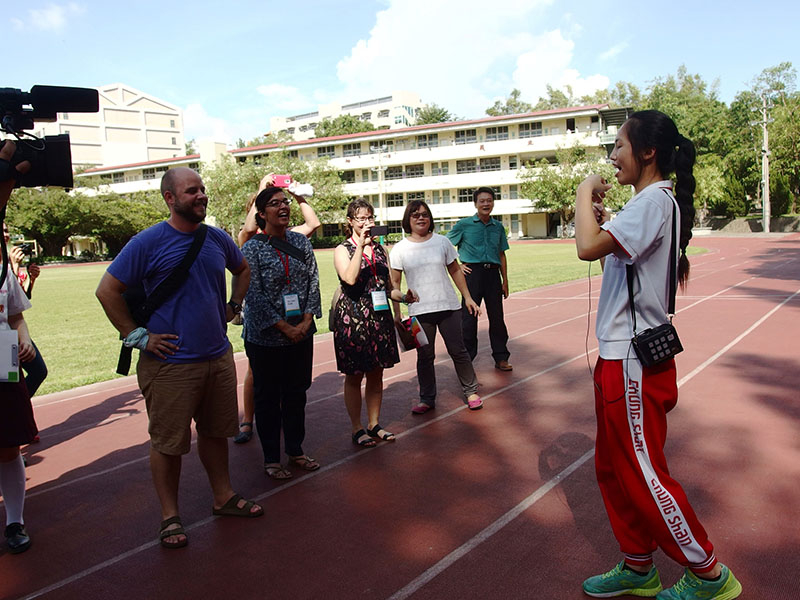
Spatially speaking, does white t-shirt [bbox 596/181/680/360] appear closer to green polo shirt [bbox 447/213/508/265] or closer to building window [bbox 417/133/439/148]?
green polo shirt [bbox 447/213/508/265]

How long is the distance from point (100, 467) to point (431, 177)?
58904 mm

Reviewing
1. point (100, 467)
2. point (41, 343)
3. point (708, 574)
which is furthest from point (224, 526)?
point (41, 343)

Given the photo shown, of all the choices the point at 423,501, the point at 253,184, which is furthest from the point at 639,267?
the point at 253,184

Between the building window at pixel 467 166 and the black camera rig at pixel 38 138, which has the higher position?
the building window at pixel 467 166

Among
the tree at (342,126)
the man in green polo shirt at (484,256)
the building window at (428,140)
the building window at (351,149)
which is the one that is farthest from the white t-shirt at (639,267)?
the tree at (342,126)

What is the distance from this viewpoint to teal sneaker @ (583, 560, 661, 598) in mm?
2912

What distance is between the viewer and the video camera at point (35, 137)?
306 cm

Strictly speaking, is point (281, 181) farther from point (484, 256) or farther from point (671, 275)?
point (671, 275)

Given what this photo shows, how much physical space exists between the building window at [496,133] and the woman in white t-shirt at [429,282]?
55726mm

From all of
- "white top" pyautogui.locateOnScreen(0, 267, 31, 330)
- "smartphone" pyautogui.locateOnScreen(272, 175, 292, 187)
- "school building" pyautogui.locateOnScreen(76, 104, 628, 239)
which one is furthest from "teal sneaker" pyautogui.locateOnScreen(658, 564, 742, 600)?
"school building" pyautogui.locateOnScreen(76, 104, 628, 239)

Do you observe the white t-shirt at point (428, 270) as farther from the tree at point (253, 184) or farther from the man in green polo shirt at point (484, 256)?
the tree at point (253, 184)

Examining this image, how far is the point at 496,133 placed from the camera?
195 feet

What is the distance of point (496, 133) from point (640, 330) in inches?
2341

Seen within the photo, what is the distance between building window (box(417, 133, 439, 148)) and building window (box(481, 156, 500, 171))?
5.06 m
